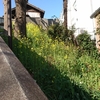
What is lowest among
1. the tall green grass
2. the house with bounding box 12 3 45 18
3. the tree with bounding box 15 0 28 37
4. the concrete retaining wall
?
the tall green grass

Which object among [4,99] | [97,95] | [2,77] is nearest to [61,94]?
[97,95]

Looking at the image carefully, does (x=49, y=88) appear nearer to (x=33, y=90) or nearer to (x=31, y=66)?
(x=31, y=66)

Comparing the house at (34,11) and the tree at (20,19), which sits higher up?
the house at (34,11)

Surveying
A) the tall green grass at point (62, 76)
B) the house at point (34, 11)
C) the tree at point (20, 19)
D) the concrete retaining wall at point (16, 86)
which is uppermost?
the house at point (34, 11)

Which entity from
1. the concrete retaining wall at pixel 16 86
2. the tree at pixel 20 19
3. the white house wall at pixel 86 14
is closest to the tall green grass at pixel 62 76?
the tree at pixel 20 19

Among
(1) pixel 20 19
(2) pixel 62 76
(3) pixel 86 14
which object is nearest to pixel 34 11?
(3) pixel 86 14

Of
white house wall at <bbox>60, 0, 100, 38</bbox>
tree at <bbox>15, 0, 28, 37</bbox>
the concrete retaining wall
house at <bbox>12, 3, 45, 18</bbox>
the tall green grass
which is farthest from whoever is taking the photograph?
house at <bbox>12, 3, 45, 18</bbox>

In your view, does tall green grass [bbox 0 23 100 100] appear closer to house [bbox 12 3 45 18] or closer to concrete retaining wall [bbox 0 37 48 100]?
concrete retaining wall [bbox 0 37 48 100]

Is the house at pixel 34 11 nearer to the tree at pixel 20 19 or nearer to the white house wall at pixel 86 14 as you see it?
the white house wall at pixel 86 14

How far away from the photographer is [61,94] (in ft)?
12.6

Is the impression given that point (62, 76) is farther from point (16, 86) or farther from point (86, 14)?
point (86, 14)

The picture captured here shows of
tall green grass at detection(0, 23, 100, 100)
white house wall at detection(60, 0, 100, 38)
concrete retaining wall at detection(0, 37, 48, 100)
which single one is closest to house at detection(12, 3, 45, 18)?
white house wall at detection(60, 0, 100, 38)

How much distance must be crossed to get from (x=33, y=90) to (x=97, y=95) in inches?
106

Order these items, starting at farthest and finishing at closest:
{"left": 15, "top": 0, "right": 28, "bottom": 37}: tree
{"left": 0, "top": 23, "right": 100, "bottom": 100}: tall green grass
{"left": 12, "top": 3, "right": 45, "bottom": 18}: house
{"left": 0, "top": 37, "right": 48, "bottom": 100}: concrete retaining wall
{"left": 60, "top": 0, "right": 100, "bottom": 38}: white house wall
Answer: {"left": 12, "top": 3, "right": 45, "bottom": 18}: house → {"left": 60, "top": 0, "right": 100, "bottom": 38}: white house wall → {"left": 15, "top": 0, "right": 28, "bottom": 37}: tree → {"left": 0, "top": 23, "right": 100, "bottom": 100}: tall green grass → {"left": 0, "top": 37, "right": 48, "bottom": 100}: concrete retaining wall
